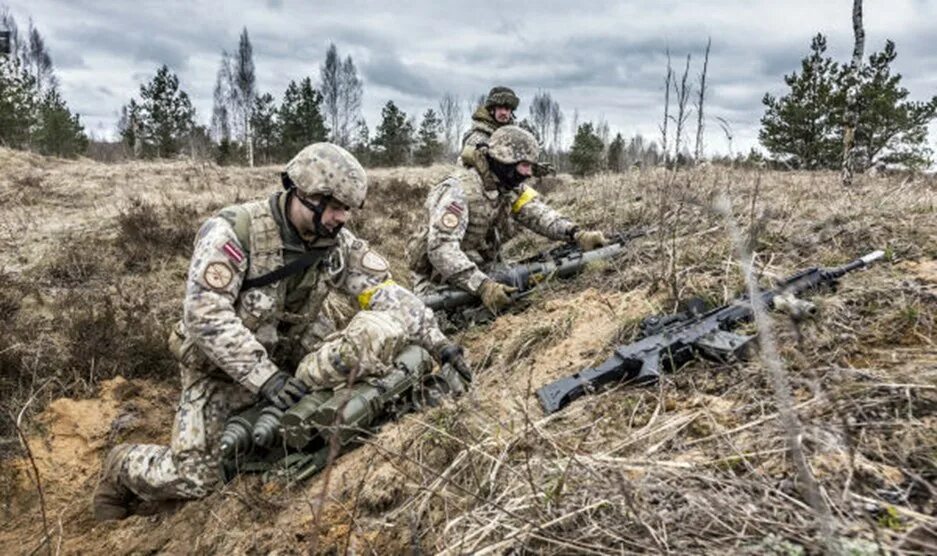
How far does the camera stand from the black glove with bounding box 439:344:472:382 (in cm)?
340

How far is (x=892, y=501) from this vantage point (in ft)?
4.69

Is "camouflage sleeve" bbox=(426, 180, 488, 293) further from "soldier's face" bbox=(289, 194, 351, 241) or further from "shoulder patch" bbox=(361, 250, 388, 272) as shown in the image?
"soldier's face" bbox=(289, 194, 351, 241)

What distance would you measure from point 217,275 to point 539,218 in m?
3.50

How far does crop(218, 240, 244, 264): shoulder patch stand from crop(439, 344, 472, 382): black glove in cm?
119

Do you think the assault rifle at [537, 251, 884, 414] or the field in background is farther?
the assault rifle at [537, 251, 884, 414]

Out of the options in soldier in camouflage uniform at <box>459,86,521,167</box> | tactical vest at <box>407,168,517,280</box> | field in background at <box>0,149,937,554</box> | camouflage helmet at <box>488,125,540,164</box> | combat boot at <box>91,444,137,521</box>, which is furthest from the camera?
soldier in camouflage uniform at <box>459,86,521,167</box>

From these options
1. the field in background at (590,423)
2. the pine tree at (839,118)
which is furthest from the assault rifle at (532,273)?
the pine tree at (839,118)

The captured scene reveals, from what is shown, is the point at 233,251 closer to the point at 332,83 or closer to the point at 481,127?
the point at 481,127

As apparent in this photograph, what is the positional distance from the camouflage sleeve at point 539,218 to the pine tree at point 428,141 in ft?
92.5

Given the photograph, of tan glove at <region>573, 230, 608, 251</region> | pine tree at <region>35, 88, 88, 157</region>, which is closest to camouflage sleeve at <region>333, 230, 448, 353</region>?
tan glove at <region>573, 230, 608, 251</region>

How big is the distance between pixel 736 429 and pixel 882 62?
53.8 ft

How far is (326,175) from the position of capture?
3.28 m

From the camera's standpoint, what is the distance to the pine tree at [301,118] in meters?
28.3

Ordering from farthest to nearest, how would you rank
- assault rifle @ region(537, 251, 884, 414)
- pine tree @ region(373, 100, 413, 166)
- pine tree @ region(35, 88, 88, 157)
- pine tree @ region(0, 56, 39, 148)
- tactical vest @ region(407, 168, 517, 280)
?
pine tree @ region(373, 100, 413, 166) → pine tree @ region(35, 88, 88, 157) → pine tree @ region(0, 56, 39, 148) → tactical vest @ region(407, 168, 517, 280) → assault rifle @ region(537, 251, 884, 414)
